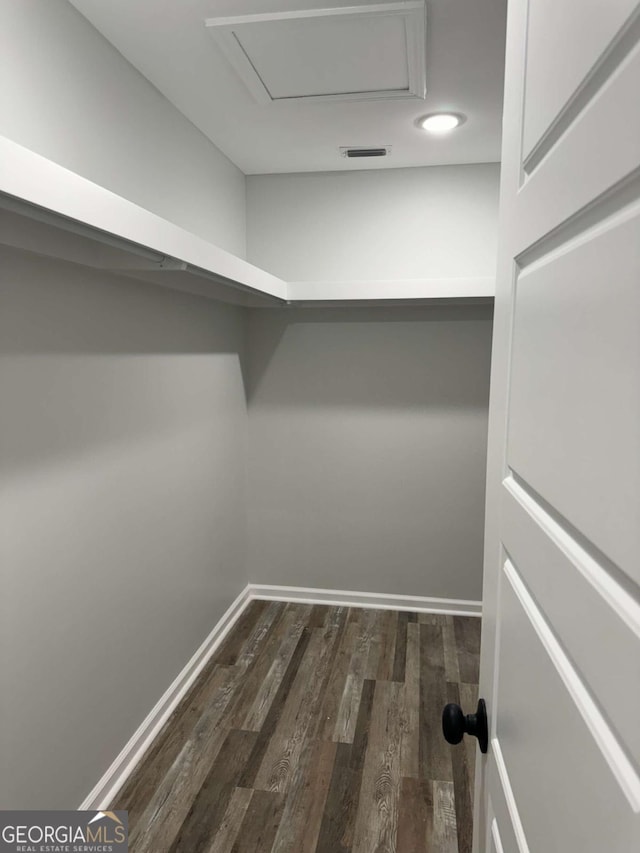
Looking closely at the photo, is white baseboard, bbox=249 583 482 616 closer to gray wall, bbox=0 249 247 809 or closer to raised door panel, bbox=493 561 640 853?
gray wall, bbox=0 249 247 809

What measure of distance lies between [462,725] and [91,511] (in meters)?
1.30

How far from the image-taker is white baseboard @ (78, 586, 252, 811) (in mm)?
1852

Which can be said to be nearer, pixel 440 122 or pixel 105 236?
pixel 105 236

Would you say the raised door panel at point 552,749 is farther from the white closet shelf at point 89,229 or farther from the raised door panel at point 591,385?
the white closet shelf at point 89,229

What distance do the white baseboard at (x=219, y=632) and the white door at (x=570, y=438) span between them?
1.58 meters

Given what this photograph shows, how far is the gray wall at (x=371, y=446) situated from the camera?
3047mm

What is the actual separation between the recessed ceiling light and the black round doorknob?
86.7 inches

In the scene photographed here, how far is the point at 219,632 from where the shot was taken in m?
2.89

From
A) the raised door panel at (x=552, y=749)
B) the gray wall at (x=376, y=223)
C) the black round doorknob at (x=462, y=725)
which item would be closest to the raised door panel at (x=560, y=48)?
the raised door panel at (x=552, y=749)

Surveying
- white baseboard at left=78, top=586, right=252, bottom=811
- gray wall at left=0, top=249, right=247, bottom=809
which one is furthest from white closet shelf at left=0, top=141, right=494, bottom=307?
white baseboard at left=78, top=586, right=252, bottom=811

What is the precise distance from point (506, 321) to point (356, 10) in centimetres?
124

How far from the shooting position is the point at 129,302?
75.8 inches

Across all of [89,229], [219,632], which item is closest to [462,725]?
[89,229]

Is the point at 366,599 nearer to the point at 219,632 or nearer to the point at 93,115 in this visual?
the point at 219,632
